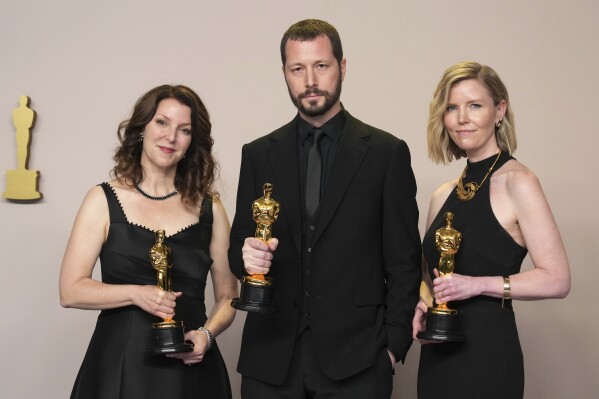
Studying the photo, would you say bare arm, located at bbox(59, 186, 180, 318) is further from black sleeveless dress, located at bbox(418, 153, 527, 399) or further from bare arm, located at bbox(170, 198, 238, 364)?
black sleeveless dress, located at bbox(418, 153, 527, 399)

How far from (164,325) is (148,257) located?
34 centimetres

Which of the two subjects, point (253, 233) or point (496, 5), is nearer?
point (253, 233)

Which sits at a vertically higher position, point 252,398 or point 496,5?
point 496,5

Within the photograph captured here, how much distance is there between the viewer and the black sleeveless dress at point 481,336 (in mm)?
3010

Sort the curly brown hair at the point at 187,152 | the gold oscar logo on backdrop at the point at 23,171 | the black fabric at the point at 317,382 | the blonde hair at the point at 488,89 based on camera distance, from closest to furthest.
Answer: the black fabric at the point at 317,382 < the blonde hair at the point at 488,89 < the curly brown hair at the point at 187,152 < the gold oscar logo on backdrop at the point at 23,171

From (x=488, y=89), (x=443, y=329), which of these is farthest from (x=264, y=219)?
(x=488, y=89)

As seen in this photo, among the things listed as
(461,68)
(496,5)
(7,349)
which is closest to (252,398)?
(461,68)

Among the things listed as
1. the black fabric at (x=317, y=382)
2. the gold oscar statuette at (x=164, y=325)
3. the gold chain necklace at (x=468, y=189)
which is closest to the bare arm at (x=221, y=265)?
the gold oscar statuette at (x=164, y=325)

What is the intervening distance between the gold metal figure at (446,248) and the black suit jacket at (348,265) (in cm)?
17

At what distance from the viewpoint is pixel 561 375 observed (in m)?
5.17

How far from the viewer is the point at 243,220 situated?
335cm

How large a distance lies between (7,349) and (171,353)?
2495 mm

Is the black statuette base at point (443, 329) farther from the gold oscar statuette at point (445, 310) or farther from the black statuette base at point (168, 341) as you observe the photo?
the black statuette base at point (168, 341)

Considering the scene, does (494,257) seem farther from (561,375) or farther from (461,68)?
(561,375)
